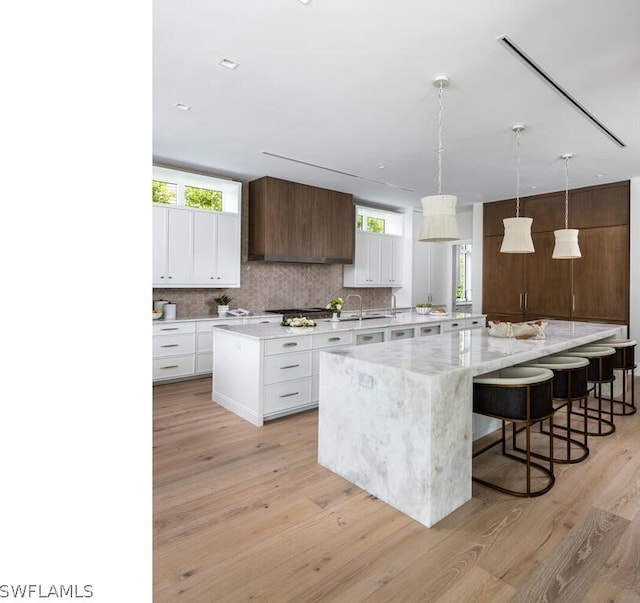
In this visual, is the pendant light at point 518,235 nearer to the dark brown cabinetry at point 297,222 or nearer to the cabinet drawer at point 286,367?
the cabinet drawer at point 286,367

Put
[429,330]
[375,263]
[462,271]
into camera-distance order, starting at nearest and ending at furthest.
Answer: [429,330], [375,263], [462,271]

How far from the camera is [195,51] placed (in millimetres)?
2672

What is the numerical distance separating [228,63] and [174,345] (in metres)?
3.30

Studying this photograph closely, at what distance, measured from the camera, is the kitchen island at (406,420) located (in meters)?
2.08

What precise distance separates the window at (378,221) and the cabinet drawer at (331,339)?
392cm

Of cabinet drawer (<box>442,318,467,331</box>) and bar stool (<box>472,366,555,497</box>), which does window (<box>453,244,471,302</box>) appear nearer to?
cabinet drawer (<box>442,318,467,331</box>)

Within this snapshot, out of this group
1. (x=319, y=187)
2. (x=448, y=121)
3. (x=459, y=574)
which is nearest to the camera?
(x=459, y=574)

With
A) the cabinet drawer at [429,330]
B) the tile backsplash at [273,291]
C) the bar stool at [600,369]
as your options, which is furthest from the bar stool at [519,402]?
the tile backsplash at [273,291]

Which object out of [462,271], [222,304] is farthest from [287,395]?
[462,271]

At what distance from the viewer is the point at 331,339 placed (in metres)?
4.01

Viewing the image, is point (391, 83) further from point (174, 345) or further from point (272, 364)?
point (174, 345)
